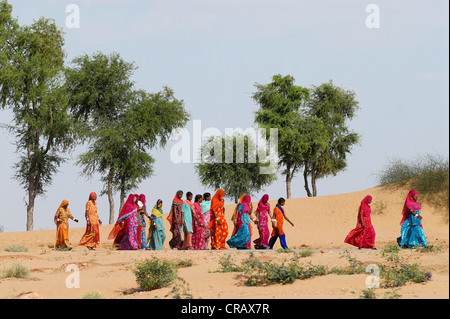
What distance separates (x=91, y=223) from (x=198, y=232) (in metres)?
4.08

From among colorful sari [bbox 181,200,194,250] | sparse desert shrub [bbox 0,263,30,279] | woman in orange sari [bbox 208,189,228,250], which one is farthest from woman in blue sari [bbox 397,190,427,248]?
sparse desert shrub [bbox 0,263,30,279]

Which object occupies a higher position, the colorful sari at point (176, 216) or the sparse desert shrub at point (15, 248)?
the colorful sari at point (176, 216)

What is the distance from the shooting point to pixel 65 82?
44.8 metres

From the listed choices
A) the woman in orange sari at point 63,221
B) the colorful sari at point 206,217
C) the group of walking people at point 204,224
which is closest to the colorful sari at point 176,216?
the group of walking people at point 204,224

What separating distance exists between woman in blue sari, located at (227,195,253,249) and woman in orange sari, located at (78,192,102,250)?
507 cm

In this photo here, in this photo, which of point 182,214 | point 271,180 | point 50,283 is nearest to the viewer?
point 50,283

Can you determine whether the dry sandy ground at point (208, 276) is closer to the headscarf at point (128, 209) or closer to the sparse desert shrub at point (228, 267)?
the sparse desert shrub at point (228, 267)

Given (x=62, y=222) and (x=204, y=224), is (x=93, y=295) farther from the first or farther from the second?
(x=62, y=222)

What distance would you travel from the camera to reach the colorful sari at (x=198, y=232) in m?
21.7

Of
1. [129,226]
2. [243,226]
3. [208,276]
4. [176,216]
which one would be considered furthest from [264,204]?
[208,276]
